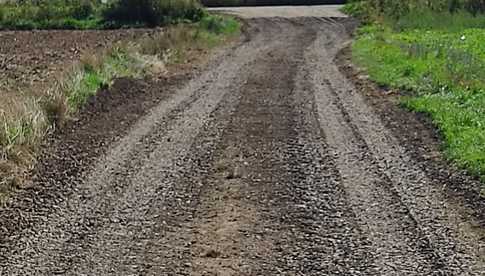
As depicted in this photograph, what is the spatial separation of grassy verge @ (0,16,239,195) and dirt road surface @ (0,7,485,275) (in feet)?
1.28

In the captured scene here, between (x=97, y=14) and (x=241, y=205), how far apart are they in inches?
1434

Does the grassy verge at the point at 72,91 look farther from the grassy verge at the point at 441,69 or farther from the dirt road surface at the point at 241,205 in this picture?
the grassy verge at the point at 441,69

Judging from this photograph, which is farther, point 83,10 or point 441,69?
point 83,10

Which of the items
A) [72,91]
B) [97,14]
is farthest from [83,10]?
[72,91]

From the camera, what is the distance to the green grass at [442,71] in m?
11.7

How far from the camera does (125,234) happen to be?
26.5 feet

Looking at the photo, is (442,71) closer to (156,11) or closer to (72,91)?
(72,91)

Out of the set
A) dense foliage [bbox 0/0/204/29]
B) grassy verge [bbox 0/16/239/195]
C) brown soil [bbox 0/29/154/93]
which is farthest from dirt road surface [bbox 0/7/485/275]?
dense foliage [bbox 0/0/204/29]

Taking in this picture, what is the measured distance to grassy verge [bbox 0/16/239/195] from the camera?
1078cm

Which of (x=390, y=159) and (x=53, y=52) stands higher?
(x=390, y=159)

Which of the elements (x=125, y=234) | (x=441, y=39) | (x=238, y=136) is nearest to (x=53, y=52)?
(x=441, y=39)

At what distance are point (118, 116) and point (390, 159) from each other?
5251 millimetres

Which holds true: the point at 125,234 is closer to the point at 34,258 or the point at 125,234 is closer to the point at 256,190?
the point at 34,258

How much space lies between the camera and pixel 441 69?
63.4ft
